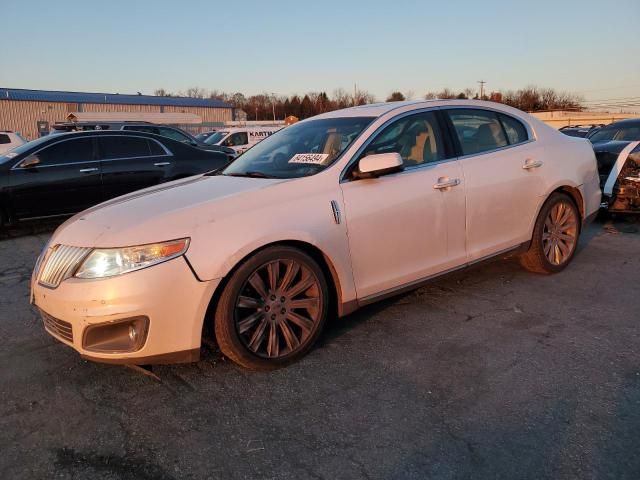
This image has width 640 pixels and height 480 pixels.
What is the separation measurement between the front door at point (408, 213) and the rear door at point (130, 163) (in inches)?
219

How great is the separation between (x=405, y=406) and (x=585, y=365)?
47.7 inches

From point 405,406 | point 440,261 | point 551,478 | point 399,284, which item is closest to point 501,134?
point 440,261

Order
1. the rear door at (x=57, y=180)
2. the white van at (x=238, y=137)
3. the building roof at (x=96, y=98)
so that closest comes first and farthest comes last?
1. the rear door at (x=57, y=180)
2. the white van at (x=238, y=137)
3. the building roof at (x=96, y=98)

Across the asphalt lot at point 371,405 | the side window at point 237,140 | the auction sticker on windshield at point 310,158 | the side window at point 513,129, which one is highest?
the side window at point 237,140

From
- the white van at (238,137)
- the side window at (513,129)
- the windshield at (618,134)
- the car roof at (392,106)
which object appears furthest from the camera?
the white van at (238,137)

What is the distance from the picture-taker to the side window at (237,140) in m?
19.1

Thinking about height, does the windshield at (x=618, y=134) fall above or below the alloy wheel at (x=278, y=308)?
above

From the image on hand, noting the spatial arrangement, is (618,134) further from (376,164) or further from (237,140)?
(237,140)

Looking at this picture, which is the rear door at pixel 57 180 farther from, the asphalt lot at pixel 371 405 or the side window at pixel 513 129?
the side window at pixel 513 129

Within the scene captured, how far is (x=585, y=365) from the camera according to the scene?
3.10 meters

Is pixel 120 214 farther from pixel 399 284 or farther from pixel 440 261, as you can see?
pixel 440 261

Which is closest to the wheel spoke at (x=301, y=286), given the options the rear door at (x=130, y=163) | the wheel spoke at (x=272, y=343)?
the wheel spoke at (x=272, y=343)

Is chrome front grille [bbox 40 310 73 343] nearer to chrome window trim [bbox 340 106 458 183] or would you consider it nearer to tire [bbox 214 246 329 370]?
tire [bbox 214 246 329 370]

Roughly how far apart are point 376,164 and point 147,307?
65.5 inches
